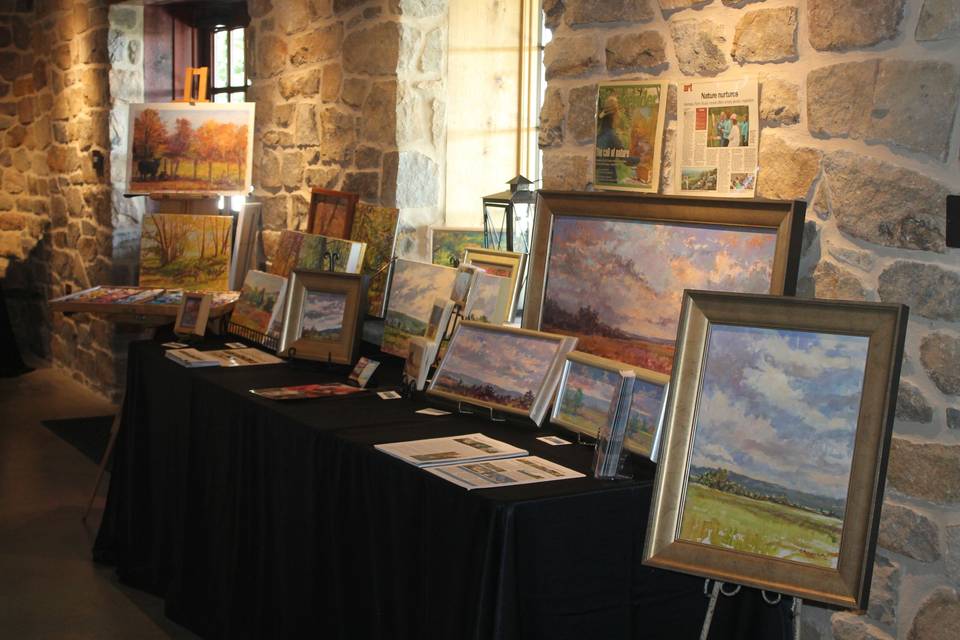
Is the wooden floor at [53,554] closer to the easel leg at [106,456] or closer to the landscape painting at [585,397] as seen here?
the easel leg at [106,456]

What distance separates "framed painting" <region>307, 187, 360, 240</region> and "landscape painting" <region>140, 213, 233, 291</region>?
0.74 meters

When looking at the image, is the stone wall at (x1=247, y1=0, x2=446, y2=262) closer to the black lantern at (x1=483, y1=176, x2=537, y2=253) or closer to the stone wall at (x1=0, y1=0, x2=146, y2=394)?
the black lantern at (x1=483, y1=176, x2=537, y2=253)

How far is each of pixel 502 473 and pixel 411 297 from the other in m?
1.31

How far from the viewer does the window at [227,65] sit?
6172 mm

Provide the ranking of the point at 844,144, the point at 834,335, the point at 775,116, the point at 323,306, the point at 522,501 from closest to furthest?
the point at 834,335 → the point at 522,501 → the point at 844,144 → the point at 775,116 → the point at 323,306

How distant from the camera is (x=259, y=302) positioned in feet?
13.4

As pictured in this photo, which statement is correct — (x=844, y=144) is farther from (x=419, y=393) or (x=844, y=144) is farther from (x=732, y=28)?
(x=419, y=393)

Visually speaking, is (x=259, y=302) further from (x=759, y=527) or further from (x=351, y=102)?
(x=759, y=527)

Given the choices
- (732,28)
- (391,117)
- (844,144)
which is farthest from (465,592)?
(391,117)

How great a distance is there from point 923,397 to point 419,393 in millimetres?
1424

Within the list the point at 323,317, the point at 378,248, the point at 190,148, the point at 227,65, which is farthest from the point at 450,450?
the point at 227,65

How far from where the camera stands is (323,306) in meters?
3.68

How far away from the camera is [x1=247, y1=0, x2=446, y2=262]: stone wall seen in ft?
13.5

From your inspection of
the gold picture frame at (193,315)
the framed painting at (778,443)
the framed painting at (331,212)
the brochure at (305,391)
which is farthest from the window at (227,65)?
the framed painting at (778,443)
